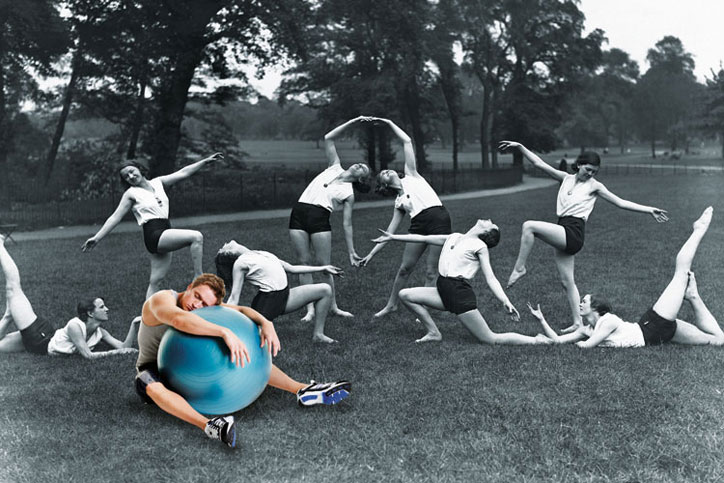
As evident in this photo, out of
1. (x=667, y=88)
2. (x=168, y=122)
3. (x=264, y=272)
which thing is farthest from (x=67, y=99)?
(x=667, y=88)

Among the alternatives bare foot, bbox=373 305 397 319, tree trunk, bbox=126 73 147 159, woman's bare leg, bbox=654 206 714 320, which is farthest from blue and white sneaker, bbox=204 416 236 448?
tree trunk, bbox=126 73 147 159

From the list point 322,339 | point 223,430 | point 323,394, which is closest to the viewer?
point 223,430

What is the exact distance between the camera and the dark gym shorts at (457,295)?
7.30 metres

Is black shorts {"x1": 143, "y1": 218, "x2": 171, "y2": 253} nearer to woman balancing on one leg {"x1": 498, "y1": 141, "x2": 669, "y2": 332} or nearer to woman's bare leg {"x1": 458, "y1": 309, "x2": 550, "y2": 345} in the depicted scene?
woman's bare leg {"x1": 458, "y1": 309, "x2": 550, "y2": 345}

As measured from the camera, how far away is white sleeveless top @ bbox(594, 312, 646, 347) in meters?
7.13

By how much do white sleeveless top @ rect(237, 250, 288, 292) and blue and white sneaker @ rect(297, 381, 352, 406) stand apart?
1.86m

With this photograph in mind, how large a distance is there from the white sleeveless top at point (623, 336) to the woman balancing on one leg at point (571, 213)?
90 centimetres

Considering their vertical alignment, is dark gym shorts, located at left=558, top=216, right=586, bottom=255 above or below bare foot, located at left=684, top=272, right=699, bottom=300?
above

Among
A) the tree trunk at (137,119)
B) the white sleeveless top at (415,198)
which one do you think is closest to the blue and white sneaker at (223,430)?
the white sleeveless top at (415,198)

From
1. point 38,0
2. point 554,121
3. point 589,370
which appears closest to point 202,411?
point 589,370

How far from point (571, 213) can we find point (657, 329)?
5.51 ft

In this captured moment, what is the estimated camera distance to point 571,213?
8062mm

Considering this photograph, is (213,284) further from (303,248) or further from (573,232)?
(573,232)

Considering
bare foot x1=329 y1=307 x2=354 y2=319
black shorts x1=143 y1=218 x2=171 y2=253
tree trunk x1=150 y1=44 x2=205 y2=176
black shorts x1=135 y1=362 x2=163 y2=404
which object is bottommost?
bare foot x1=329 y1=307 x2=354 y2=319
